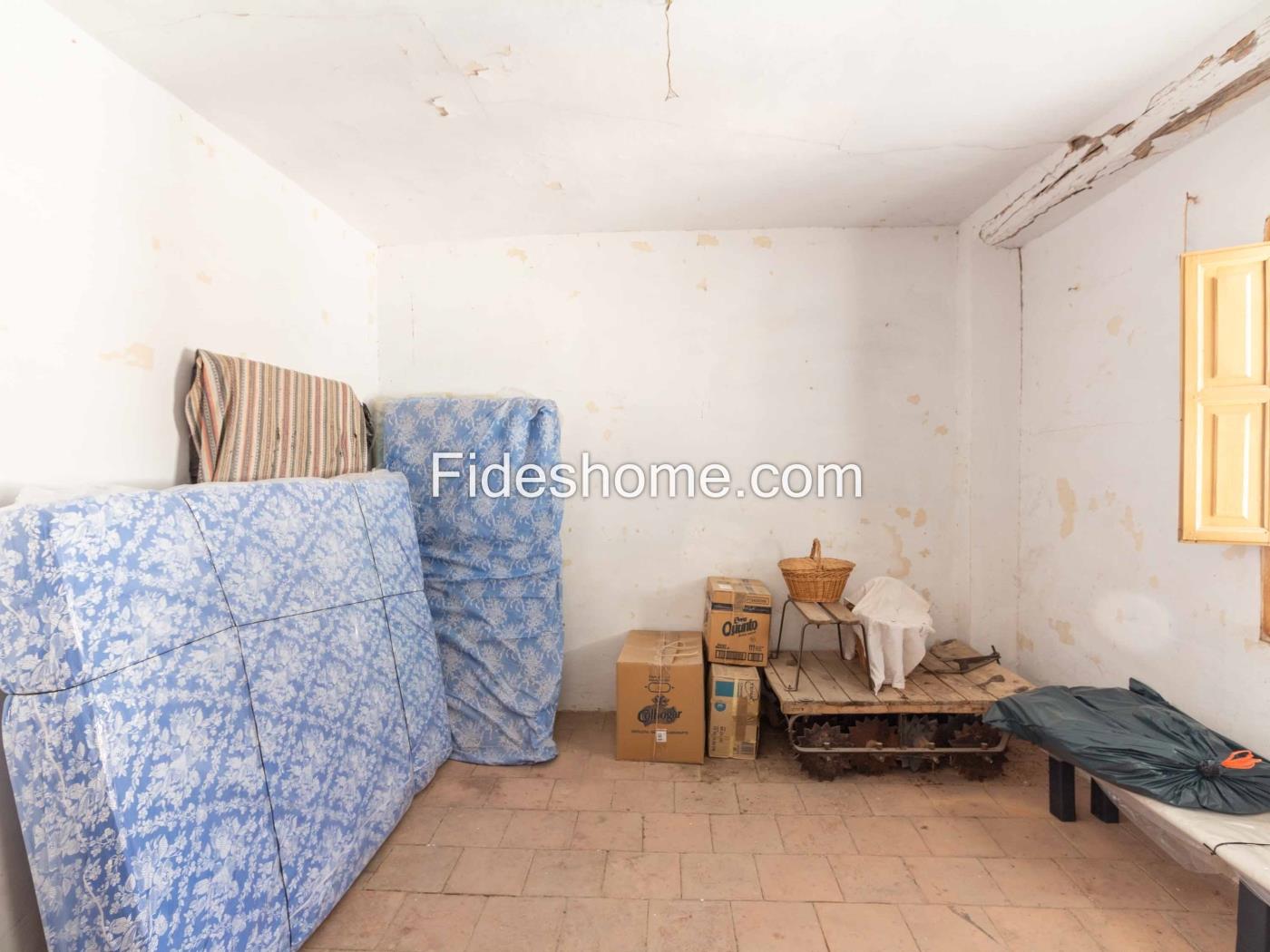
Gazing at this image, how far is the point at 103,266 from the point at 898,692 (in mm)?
3369

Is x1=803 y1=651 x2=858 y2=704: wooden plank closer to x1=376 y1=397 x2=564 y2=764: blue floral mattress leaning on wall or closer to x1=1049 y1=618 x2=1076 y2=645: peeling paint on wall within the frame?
x1=1049 y1=618 x2=1076 y2=645: peeling paint on wall

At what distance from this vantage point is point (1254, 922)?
1692mm

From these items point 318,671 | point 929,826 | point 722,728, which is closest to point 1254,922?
point 929,826

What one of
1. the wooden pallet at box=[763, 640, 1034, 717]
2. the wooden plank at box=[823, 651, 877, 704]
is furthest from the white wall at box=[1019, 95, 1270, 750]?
the wooden plank at box=[823, 651, 877, 704]

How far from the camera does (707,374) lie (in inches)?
141

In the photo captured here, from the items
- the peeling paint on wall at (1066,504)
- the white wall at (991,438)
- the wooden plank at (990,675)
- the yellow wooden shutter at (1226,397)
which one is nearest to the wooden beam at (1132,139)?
the white wall at (991,438)

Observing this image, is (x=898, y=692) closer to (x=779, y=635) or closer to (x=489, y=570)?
(x=779, y=635)

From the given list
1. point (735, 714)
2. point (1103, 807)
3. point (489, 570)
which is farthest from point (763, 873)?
point (489, 570)

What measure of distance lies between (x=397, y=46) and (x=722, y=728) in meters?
3.03

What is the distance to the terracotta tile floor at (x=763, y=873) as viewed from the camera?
6.40 feet

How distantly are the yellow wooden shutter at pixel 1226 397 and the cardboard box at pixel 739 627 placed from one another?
168 centimetres

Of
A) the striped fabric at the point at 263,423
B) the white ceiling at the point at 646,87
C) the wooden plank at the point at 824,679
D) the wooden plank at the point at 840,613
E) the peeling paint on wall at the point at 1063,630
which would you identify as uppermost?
the white ceiling at the point at 646,87

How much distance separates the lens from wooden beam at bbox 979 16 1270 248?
1.84 meters

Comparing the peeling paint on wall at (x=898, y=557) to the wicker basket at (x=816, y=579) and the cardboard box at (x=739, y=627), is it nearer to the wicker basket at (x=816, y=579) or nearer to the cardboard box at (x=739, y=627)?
the wicker basket at (x=816, y=579)
